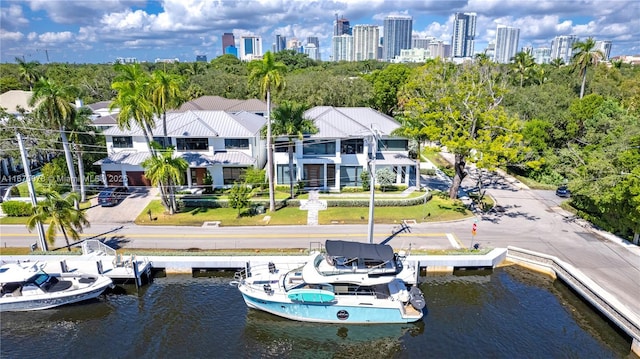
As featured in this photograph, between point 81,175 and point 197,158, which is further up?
point 197,158

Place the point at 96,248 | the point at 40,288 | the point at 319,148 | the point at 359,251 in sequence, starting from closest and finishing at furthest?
the point at 359,251, the point at 40,288, the point at 96,248, the point at 319,148

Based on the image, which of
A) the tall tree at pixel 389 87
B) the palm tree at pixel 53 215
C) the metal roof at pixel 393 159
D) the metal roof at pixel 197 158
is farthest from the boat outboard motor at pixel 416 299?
the tall tree at pixel 389 87

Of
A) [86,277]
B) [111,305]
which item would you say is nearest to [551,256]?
[111,305]

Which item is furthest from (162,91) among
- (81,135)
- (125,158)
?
(81,135)

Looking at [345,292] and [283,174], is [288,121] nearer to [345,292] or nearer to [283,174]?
[283,174]

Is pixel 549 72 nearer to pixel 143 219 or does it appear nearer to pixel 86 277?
pixel 143 219

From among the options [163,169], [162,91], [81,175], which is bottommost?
[81,175]
